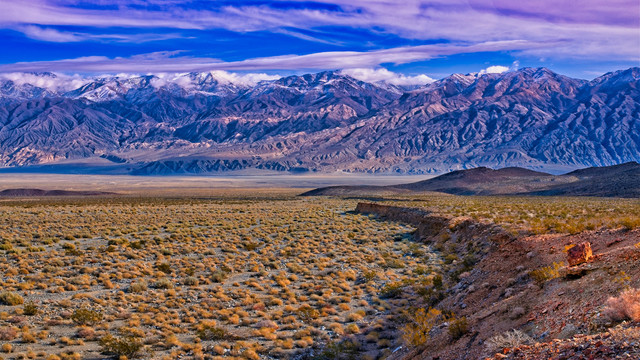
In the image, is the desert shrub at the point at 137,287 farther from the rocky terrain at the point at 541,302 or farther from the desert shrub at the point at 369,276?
the rocky terrain at the point at 541,302

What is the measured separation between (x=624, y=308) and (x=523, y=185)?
377 ft

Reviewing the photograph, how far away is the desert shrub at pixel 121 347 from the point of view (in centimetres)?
1134

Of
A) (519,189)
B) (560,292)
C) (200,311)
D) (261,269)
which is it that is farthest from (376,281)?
(519,189)

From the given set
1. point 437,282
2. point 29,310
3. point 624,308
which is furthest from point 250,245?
point 624,308

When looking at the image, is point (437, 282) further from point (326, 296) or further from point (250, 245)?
point (250, 245)

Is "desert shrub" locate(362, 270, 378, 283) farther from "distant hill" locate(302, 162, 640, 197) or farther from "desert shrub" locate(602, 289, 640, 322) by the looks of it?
"distant hill" locate(302, 162, 640, 197)

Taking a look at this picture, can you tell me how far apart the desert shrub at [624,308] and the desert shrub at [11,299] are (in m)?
14.4

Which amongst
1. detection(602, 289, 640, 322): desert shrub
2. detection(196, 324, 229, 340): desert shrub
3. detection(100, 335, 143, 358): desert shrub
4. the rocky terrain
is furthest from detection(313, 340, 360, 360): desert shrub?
detection(602, 289, 640, 322): desert shrub

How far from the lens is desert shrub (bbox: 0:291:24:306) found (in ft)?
49.1

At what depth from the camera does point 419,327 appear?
40.2 feet

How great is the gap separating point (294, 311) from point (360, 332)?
2280 mm

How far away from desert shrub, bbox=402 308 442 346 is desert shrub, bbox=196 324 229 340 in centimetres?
415

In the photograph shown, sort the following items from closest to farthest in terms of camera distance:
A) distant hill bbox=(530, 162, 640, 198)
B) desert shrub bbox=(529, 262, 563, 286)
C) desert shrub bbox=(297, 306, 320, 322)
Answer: desert shrub bbox=(529, 262, 563, 286) < desert shrub bbox=(297, 306, 320, 322) < distant hill bbox=(530, 162, 640, 198)

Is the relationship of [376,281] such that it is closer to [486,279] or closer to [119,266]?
[486,279]
